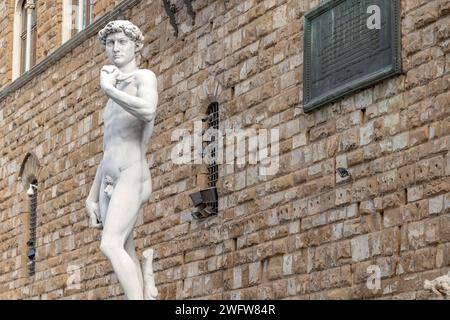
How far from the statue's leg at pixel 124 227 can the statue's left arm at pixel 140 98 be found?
486mm

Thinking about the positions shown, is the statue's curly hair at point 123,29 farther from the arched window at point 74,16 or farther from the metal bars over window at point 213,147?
the arched window at point 74,16

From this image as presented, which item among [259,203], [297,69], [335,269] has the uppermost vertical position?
[297,69]

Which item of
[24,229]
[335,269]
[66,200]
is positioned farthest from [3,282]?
[335,269]

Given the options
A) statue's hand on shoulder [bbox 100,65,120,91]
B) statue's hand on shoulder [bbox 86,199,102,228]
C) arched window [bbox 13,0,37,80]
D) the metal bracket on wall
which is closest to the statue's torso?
statue's hand on shoulder [bbox 100,65,120,91]

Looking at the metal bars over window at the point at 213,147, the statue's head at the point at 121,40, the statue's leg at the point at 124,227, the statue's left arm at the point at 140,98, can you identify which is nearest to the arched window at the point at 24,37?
the metal bars over window at the point at 213,147

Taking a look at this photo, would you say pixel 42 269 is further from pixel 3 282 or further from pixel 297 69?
pixel 297 69

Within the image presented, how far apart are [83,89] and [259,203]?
6521mm

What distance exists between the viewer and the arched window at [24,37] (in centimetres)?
2519

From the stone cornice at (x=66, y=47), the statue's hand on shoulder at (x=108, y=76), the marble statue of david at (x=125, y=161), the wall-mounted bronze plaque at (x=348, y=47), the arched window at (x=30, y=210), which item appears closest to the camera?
the marble statue of david at (x=125, y=161)

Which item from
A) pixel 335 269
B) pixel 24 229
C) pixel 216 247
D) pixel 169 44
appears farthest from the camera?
pixel 24 229

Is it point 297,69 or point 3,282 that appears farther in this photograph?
point 3,282

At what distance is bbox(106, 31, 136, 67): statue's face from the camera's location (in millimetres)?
12117

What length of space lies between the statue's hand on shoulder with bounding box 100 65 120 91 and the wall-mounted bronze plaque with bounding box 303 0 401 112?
3135mm

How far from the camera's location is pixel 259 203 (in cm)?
1616
